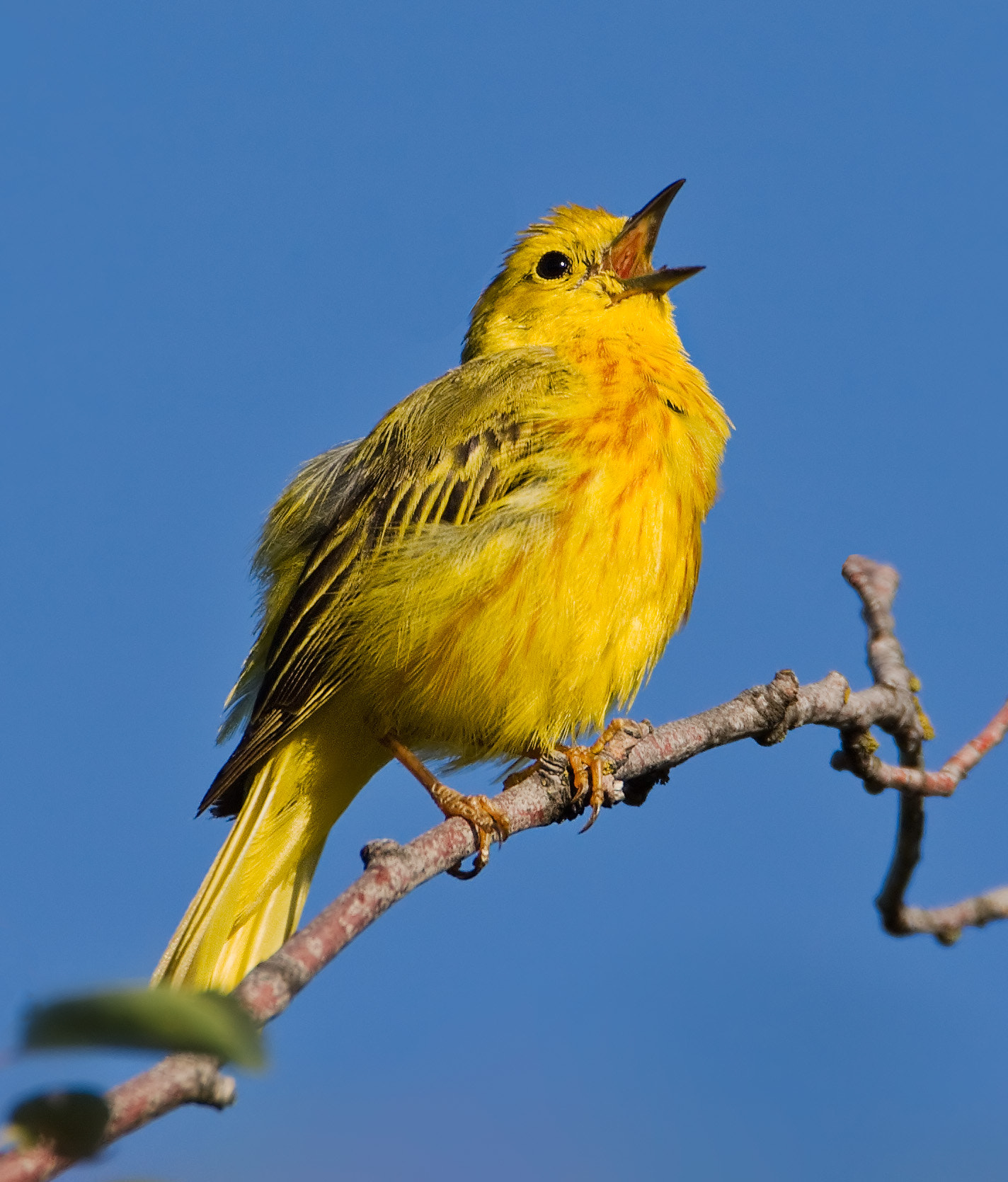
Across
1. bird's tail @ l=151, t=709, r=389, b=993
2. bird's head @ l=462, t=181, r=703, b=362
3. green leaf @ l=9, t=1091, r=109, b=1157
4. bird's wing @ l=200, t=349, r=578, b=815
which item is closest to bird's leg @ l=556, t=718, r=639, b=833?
bird's wing @ l=200, t=349, r=578, b=815

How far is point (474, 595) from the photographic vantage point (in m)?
4.73

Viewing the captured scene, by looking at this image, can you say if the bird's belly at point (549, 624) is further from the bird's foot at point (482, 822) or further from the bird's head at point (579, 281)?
the bird's head at point (579, 281)

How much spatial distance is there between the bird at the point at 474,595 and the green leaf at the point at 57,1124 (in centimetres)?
283

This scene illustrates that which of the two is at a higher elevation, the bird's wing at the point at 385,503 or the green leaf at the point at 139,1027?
the bird's wing at the point at 385,503

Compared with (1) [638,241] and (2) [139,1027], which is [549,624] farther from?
(2) [139,1027]

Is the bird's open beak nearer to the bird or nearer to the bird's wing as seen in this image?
the bird

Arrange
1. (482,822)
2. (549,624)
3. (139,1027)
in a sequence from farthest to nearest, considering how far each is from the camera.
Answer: (549,624), (482,822), (139,1027)

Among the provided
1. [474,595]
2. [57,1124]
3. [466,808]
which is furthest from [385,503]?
[57,1124]

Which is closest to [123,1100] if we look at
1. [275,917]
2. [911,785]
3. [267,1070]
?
[267,1070]

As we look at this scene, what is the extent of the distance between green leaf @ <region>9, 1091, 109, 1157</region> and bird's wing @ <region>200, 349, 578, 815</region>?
3574 mm

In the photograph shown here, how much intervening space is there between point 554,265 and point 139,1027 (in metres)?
5.41

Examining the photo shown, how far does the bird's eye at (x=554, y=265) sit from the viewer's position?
6.18m

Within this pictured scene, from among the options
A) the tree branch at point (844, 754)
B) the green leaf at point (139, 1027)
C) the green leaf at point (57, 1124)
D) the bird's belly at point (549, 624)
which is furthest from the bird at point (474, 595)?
the green leaf at point (139, 1027)

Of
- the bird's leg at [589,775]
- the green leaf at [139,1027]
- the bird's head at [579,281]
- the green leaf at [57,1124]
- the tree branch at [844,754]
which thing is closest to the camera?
the green leaf at [139,1027]
